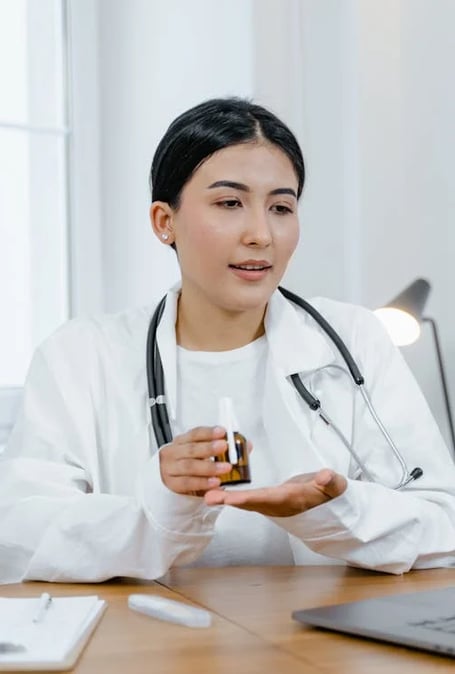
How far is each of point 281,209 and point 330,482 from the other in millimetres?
600

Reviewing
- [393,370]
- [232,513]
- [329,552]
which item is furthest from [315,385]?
[329,552]

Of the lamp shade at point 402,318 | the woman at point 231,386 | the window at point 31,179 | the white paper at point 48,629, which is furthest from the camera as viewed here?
the window at point 31,179

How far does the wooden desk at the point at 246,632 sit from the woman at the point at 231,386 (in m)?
0.10

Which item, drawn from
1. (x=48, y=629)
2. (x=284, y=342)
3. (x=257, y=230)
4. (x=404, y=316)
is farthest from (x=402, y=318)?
(x=48, y=629)

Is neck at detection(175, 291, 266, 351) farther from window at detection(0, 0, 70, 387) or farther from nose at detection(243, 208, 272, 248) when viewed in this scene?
window at detection(0, 0, 70, 387)

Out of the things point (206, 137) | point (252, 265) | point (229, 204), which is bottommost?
point (252, 265)

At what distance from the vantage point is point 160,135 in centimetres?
261

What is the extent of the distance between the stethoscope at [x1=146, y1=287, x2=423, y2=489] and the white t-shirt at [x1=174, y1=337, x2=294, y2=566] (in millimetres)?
91

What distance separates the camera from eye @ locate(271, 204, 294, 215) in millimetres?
1855

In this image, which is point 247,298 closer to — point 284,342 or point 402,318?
point 284,342

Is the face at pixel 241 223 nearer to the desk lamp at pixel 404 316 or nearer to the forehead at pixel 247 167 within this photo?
the forehead at pixel 247 167

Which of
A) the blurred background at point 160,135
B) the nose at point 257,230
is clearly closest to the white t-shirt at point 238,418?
the nose at point 257,230

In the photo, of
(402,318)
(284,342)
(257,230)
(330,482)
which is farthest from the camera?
(402,318)

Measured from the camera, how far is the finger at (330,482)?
1405mm
